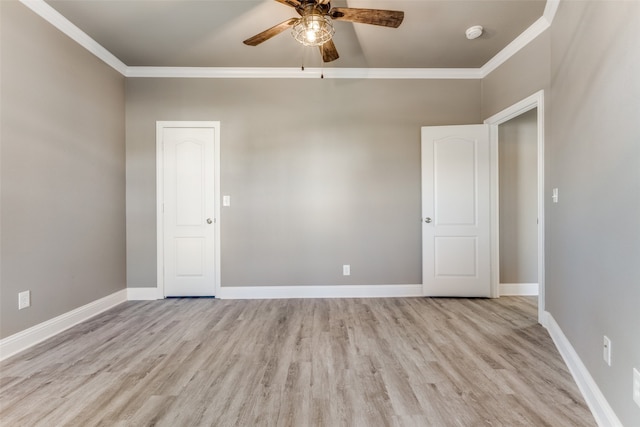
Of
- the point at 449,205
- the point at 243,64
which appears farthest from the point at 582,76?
the point at 243,64

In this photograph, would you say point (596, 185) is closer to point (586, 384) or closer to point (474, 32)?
point (586, 384)

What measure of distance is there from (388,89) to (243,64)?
5.92ft

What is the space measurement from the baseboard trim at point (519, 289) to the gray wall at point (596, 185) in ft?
3.46

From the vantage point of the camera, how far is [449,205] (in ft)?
11.4

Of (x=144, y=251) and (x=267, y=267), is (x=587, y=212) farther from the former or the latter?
(x=144, y=251)

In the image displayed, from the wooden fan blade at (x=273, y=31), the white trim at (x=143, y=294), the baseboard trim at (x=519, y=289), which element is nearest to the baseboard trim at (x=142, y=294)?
the white trim at (x=143, y=294)

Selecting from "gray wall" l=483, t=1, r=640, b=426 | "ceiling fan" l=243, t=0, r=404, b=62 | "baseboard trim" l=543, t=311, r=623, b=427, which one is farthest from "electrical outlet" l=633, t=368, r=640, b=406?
"ceiling fan" l=243, t=0, r=404, b=62

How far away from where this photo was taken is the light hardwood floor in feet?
5.01

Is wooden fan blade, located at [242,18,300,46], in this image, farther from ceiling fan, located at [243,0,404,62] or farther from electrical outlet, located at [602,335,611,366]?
electrical outlet, located at [602,335,611,366]

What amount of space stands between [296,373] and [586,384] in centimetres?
174

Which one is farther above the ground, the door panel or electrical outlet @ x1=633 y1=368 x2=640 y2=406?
the door panel

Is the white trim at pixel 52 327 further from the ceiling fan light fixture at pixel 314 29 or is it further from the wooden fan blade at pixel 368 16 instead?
the wooden fan blade at pixel 368 16

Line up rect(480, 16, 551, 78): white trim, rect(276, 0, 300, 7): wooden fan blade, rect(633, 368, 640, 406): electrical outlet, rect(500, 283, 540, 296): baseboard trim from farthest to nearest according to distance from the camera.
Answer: rect(500, 283, 540, 296): baseboard trim, rect(480, 16, 551, 78): white trim, rect(276, 0, 300, 7): wooden fan blade, rect(633, 368, 640, 406): electrical outlet

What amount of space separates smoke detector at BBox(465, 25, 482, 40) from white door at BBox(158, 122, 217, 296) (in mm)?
Result: 2942
